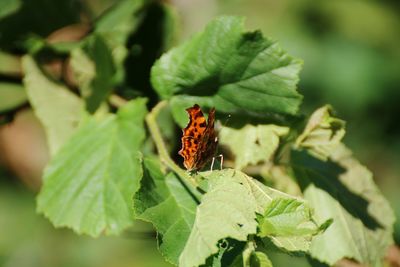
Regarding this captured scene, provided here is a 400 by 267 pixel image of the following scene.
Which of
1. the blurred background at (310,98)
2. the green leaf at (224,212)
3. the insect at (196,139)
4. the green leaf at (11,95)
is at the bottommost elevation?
the blurred background at (310,98)

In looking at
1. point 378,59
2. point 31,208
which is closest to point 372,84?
point 378,59

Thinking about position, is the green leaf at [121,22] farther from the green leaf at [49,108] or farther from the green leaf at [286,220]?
the green leaf at [286,220]

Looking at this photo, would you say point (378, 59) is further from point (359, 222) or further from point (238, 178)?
point (238, 178)

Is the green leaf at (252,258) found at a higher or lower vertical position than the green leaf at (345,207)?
higher

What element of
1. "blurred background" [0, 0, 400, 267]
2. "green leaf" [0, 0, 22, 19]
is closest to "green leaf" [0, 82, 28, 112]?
"green leaf" [0, 0, 22, 19]

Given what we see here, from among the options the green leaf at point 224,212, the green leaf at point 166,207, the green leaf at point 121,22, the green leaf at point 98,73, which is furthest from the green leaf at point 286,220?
the green leaf at point 121,22

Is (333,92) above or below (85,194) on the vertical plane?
below
